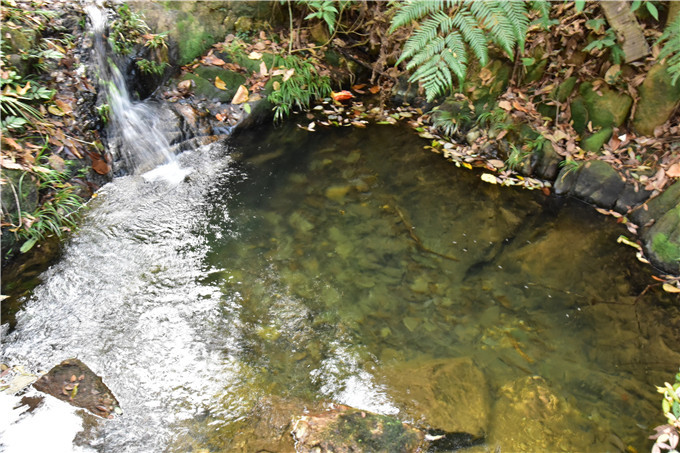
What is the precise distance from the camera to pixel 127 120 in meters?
4.66

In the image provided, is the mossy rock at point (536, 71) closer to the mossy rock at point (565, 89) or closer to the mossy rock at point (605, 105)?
the mossy rock at point (565, 89)

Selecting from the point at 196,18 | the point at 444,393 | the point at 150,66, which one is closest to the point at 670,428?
the point at 444,393

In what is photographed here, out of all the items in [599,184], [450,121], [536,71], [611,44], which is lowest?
[599,184]

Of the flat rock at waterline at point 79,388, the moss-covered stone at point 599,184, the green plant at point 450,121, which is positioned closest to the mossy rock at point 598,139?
the moss-covered stone at point 599,184

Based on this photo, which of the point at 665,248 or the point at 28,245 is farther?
the point at 665,248

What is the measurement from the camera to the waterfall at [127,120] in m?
4.52

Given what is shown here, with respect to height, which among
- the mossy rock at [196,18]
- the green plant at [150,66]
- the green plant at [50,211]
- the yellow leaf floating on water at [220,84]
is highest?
the mossy rock at [196,18]

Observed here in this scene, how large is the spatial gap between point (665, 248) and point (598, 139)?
135 centimetres

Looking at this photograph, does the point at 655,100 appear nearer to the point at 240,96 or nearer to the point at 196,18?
the point at 240,96

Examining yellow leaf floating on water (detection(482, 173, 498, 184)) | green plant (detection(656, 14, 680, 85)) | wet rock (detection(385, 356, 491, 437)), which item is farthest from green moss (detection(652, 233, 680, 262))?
wet rock (detection(385, 356, 491, 437))

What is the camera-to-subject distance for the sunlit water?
262cm

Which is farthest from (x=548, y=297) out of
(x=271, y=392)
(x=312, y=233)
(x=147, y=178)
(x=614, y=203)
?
(x=147, y=178)

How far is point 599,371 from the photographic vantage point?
9.82 feet

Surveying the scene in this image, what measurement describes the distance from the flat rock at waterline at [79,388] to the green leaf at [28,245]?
4.04 feet
